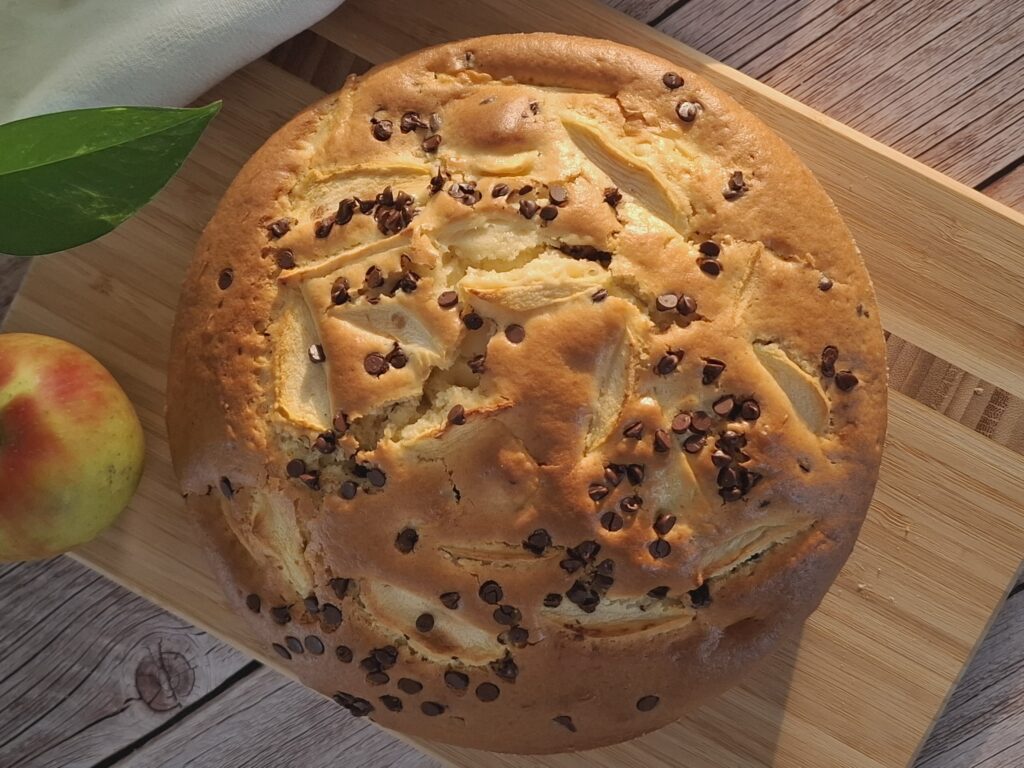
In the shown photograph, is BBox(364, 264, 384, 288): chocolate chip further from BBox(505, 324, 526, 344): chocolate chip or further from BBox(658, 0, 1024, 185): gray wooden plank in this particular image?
BBox(658, 0, 1024, 185): gray wooden plank

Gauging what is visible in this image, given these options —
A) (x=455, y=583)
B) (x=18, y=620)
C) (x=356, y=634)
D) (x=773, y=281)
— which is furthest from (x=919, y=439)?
(x=18, y=620)

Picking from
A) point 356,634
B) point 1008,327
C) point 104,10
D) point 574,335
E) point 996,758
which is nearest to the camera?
point 574,335

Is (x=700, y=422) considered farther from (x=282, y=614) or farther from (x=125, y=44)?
(x=125, y=44)

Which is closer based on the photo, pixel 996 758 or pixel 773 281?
pixel 773 281

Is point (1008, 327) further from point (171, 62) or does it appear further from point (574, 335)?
point (171, 62)

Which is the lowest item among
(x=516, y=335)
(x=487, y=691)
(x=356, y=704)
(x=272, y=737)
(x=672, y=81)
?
(x=272, y=737)

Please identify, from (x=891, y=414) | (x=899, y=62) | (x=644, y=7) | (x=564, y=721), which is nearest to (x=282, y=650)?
(x=564, y=721)

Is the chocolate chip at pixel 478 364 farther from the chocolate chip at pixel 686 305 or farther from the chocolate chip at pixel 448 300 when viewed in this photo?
the chocolate chip at pixel 686 305
